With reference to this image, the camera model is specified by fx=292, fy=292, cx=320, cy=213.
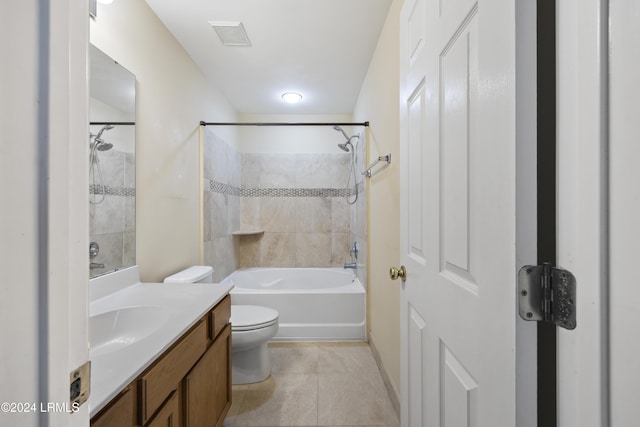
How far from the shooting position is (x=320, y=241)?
3627mm

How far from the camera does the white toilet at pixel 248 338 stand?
1.85m

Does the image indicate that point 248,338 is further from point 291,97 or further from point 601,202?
point 291,97

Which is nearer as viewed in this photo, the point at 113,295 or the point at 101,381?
the point at 101,381

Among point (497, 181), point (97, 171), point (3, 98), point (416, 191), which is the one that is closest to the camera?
point (3, 98)

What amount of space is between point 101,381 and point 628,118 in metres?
1.08

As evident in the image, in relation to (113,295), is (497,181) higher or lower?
higher

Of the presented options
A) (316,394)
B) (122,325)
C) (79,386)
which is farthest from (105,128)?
(316,394)


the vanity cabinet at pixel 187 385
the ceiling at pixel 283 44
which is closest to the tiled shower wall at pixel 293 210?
the ceiling at pixel 283 44

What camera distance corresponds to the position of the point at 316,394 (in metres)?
1.85

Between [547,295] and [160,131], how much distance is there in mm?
2049

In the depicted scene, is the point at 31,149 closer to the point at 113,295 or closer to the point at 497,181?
the point at 497,181

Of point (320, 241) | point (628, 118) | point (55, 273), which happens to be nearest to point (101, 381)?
point (55, 273)

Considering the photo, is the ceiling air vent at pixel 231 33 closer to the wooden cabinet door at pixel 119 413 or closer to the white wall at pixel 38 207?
the white wall at pixel 38 207

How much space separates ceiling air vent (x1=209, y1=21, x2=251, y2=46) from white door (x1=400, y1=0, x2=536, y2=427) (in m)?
1.31
